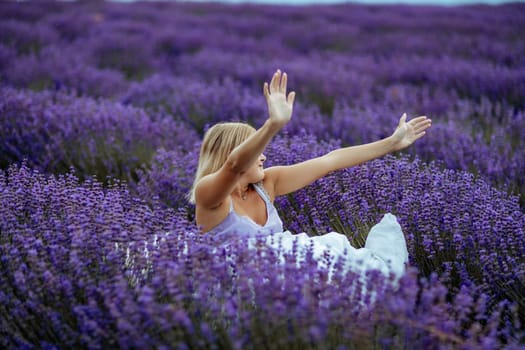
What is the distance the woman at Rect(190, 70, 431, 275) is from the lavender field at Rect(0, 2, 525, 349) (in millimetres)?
138

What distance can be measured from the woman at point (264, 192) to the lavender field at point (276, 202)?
138mm

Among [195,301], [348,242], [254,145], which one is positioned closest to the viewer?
[195,301]

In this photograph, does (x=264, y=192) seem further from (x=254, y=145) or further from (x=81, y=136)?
(x=81, y=136)

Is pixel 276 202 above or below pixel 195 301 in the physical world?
below

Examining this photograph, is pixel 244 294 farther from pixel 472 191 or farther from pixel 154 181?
pixel 154 181

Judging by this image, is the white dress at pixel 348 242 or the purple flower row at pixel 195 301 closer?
the purple flower row at pixel 195 301

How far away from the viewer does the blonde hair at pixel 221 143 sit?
2324 millimetres

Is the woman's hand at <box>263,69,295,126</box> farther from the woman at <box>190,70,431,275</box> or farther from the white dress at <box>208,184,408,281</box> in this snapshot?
the white dress at <box>208,184,408,281</box>

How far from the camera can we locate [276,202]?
2.94 meters

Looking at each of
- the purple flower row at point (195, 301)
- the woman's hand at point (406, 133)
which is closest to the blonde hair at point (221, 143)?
the purple flower row at point (195, 301)

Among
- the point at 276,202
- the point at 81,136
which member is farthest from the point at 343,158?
the point at 81,136

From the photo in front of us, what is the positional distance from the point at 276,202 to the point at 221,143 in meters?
0.70

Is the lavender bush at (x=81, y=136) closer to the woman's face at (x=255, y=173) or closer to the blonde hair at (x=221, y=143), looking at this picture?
the blonde hair at (x=221, y=143)

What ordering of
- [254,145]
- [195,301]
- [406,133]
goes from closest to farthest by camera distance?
[195,301] → [254,145] → [406,133]
